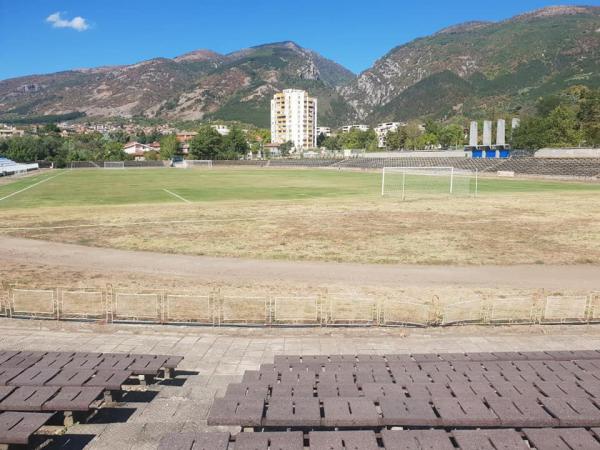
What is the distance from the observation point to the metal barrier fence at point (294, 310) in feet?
47.9

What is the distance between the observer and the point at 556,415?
279 inches

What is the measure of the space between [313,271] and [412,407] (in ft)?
47.1

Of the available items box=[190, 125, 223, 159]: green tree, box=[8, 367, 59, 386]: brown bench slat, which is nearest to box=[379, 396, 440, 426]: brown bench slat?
box=[8, 367, 59, 386]: brown bench slat

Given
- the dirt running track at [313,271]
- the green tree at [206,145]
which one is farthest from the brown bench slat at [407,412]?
the green tree at [206,145]

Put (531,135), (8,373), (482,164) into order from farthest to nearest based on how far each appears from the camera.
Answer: (531,135), (482,164), (8,373)

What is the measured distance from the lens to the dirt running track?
20.1 m

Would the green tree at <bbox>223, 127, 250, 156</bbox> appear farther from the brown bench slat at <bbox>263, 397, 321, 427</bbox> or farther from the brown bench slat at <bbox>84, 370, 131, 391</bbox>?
the brown bench slat at <bbox>263, 397, 321, 427</bbox>

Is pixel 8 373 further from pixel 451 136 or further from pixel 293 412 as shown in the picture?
pixel 451 136

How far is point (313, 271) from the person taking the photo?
21656 millimetres

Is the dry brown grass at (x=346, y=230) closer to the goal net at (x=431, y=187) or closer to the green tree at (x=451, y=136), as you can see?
the goal net at (x=431, y=187)

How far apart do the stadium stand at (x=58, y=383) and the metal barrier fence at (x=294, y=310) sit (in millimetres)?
4209

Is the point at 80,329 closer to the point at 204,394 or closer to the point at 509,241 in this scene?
the point at 204,394

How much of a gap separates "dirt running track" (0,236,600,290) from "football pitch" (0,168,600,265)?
1419 mm

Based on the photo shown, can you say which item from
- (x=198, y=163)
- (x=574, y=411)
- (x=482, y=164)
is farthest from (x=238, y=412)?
(x=198, y=163)
